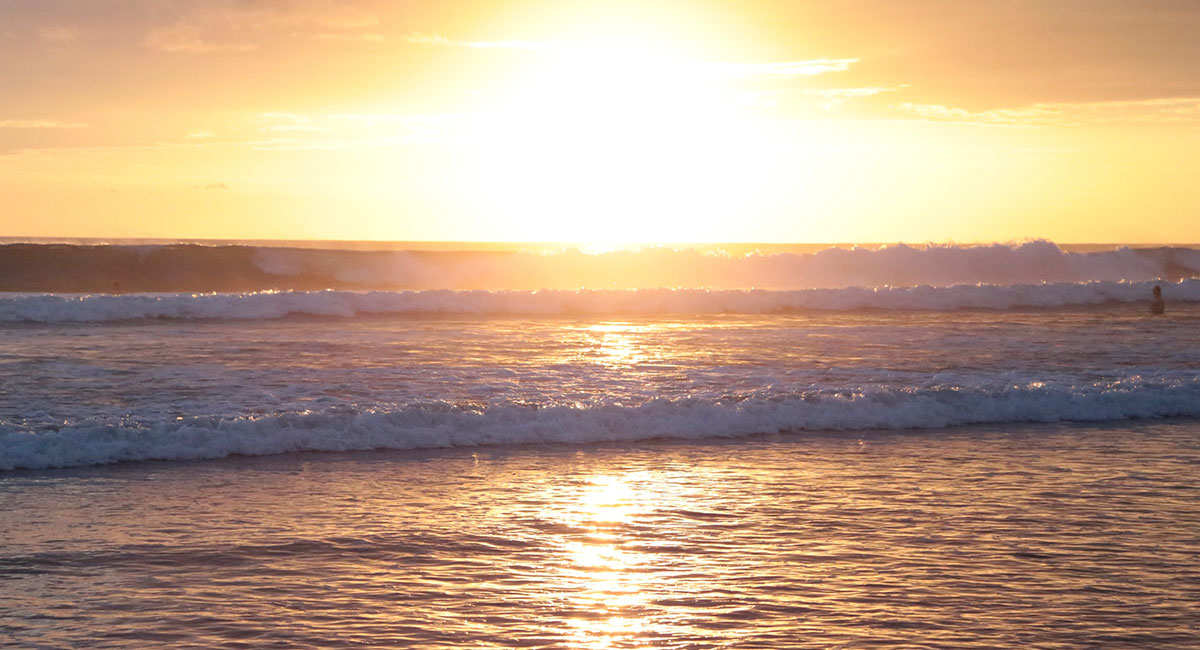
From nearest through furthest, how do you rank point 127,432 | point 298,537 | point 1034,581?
point 1034,581
point 298,537
point 127,432

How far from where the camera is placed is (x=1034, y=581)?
19.0 ft

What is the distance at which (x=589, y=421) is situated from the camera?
10508 mm

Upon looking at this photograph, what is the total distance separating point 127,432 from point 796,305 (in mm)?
19138

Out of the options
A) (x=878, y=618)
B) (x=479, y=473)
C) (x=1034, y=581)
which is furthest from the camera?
(x=479, y=473)

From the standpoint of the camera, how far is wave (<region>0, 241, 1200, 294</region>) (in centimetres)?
3394

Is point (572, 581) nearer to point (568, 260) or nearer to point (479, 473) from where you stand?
point (479, 473)

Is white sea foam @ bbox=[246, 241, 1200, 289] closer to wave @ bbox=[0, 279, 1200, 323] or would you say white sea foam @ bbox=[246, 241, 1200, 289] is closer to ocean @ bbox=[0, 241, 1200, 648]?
wave @ bbox=[0, 279, 1200, 323]

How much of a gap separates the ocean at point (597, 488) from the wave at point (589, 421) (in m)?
0.03

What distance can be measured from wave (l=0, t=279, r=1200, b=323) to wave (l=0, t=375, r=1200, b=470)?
12.6 metres

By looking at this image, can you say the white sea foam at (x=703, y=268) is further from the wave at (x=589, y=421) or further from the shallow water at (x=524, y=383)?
the wave at (x=589, y=421)

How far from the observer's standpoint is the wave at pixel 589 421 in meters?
9.18

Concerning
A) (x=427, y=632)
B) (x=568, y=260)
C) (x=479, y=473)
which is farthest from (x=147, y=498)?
(x=568, y=260)

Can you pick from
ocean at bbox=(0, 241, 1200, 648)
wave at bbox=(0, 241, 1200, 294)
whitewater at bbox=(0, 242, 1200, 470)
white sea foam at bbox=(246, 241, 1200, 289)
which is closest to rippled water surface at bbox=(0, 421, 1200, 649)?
ocean at bbox=(0, 241, 1200, 648)

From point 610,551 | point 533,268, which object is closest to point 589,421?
point 610,551
